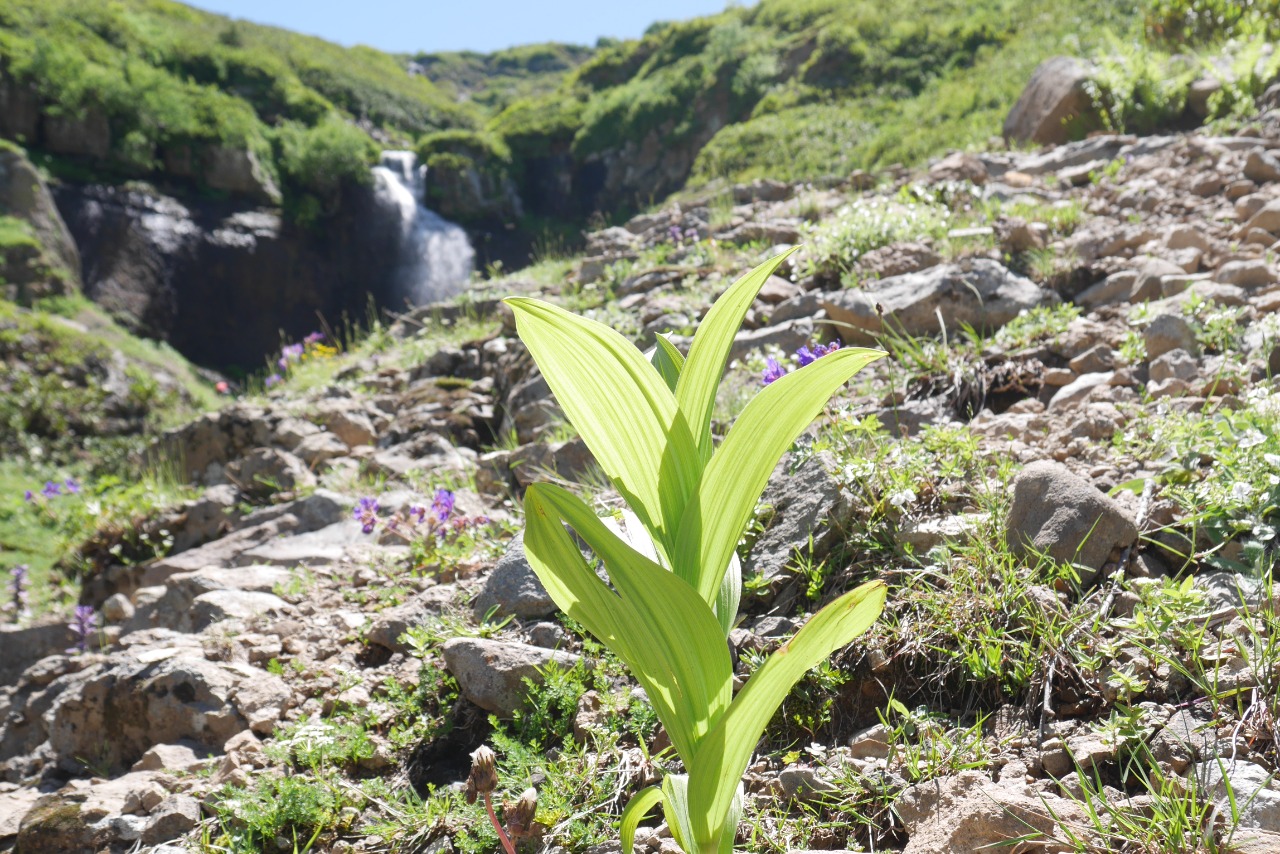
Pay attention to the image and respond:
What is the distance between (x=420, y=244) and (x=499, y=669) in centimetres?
1796

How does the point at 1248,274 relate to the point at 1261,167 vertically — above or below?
below

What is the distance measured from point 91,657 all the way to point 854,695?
10.9ft

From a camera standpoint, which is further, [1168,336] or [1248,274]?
[1248,274]

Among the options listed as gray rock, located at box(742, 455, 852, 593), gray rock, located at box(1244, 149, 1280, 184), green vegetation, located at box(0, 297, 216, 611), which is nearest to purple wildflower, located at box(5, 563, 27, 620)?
green vegetation, located at box(0, 297, 216, 611)

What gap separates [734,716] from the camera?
3.47ft

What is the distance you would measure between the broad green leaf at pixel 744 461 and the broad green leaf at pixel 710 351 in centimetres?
2

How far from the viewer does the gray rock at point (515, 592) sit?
7.74 feet

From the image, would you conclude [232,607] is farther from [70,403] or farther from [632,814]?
[70,403]

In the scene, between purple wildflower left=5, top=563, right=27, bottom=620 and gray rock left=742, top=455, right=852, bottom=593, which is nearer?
gray rock left=742, top=455, right=852, bottom=593

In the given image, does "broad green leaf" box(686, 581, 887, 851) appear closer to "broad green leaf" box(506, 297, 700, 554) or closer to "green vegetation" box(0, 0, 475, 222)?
"broad green leaf" box(506, 297, 700, 554)

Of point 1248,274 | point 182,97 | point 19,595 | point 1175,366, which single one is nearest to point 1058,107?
point 1248,274

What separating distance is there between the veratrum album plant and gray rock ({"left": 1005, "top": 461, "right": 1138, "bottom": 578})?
1.04 m

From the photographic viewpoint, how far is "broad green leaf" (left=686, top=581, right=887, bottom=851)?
1037mm

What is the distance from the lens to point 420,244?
61.2 feet
